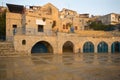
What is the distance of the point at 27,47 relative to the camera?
1095 inches

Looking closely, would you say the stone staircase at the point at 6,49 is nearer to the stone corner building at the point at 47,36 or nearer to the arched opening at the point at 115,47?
the stone corner building at the point at 47,36

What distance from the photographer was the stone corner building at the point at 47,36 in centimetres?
2909

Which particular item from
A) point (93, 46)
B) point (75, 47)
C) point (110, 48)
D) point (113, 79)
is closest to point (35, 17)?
point (75, 47)

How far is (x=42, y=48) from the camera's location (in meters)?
32.6

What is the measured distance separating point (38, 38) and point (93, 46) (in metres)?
11.6

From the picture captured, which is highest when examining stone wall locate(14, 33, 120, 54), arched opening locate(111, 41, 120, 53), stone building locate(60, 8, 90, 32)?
stone building locate(60, 8, 90, 32)

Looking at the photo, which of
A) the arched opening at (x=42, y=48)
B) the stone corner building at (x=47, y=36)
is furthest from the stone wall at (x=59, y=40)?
the arched opening at (x=42, y=48)

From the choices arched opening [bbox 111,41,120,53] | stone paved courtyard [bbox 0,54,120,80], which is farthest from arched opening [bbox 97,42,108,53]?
stone paved courtyard [bbox 0,54,120,80]

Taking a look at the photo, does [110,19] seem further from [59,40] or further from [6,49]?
[6,49]

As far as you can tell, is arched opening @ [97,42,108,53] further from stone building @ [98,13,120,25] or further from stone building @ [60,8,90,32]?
stone building @ [98,13,120,25]

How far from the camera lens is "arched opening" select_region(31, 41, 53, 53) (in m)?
31.8

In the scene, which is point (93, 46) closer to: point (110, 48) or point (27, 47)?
point (110, 48)

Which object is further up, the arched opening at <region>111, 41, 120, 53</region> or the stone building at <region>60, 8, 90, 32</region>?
the stone building at <region>60, 8, 90, 32</region>

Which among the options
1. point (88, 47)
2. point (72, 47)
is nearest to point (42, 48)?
point (72, 47)
